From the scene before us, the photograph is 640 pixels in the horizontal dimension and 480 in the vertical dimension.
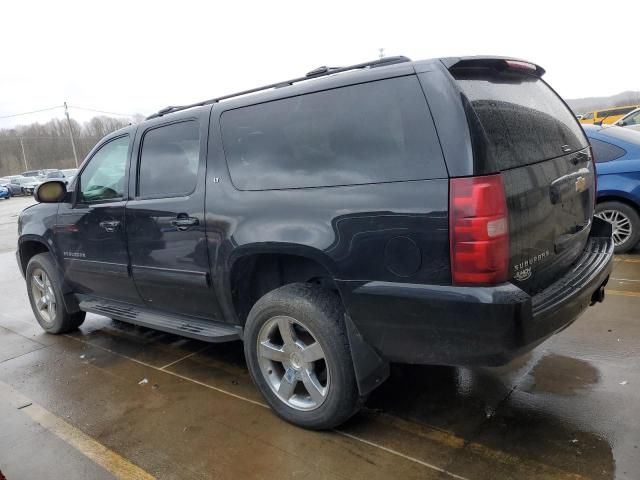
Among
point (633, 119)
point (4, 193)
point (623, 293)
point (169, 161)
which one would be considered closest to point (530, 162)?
point (169, 161)

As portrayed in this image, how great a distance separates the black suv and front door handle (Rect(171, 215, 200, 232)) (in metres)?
0.02

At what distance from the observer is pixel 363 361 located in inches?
102

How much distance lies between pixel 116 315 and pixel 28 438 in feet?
3.93

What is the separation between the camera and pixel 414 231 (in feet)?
7.47

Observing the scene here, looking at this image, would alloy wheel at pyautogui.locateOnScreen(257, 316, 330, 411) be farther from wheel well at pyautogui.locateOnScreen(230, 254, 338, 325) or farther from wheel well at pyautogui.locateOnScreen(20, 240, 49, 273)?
wheel well at pyautogui.locateOnScreen(20, 240, 49, 273)

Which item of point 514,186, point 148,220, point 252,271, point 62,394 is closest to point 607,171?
point 514,186

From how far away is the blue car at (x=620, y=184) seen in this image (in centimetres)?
564

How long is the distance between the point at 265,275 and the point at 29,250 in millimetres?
3416

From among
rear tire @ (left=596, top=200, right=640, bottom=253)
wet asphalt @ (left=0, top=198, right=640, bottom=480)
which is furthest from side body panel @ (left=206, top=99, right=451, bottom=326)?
rear tire @ (left=596, top=200, right=640, bottom=253)

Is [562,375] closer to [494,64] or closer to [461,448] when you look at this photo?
[461,448]

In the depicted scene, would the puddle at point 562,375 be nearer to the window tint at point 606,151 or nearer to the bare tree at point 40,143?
the window tint at point 606,151

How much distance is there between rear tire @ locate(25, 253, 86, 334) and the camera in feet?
15.7

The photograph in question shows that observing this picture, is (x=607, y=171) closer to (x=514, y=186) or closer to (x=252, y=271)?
(x=514, y=186)

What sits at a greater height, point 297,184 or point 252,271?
point 297,184
